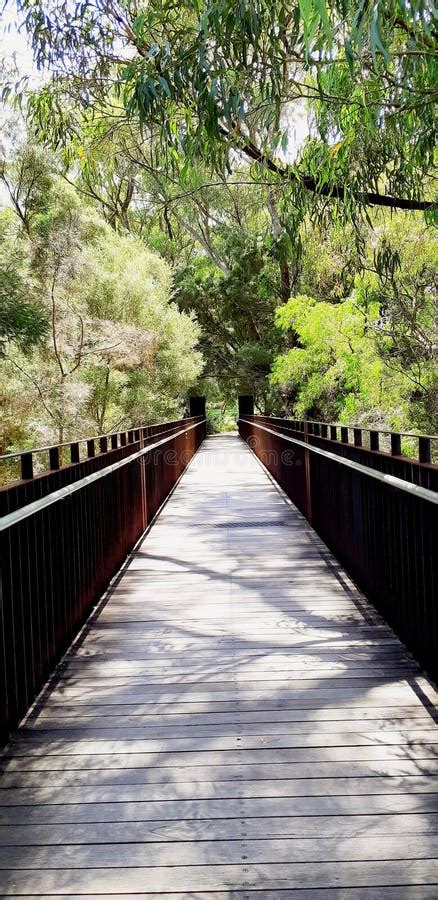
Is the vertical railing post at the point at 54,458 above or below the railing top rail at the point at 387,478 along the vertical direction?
above

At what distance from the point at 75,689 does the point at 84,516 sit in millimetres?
1307

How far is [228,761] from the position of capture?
3021 mm

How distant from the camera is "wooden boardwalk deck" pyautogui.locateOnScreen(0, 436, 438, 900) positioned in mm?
2324

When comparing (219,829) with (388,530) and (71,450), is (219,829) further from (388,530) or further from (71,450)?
(71,450)

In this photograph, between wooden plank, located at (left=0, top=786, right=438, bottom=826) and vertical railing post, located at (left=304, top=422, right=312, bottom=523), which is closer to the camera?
wooden plank, located at (left=0, top=786, right=438, bottom=826)

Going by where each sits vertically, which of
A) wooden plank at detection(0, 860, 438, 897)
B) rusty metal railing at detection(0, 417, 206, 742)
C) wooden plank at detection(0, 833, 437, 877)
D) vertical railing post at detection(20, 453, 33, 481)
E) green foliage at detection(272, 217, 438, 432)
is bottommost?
wooden plank at detection(0, 860, 438, 897)

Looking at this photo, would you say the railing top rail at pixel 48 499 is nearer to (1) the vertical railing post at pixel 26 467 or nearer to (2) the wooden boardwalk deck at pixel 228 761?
(1) the vertical railing post at pixel 26 467

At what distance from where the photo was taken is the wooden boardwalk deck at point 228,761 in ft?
7.63

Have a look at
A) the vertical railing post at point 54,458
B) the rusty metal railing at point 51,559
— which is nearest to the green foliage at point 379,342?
the rusty metal railing at point 51,559

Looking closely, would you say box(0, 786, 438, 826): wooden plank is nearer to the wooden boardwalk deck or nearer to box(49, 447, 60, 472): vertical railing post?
the wooden boardwalk deck

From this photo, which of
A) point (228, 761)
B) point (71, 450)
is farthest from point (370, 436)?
point (228, 761)

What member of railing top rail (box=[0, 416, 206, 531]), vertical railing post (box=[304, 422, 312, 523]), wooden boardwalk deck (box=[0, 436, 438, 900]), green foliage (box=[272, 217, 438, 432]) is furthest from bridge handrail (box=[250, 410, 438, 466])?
green foliage (box=[272, 217, 438, 432])

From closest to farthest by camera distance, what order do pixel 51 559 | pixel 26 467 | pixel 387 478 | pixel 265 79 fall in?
pixel 26 467 < pixel 51 559 < pixel 387 478 < pixel 265 79

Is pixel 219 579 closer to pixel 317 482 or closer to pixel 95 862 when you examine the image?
pixel 317 482
